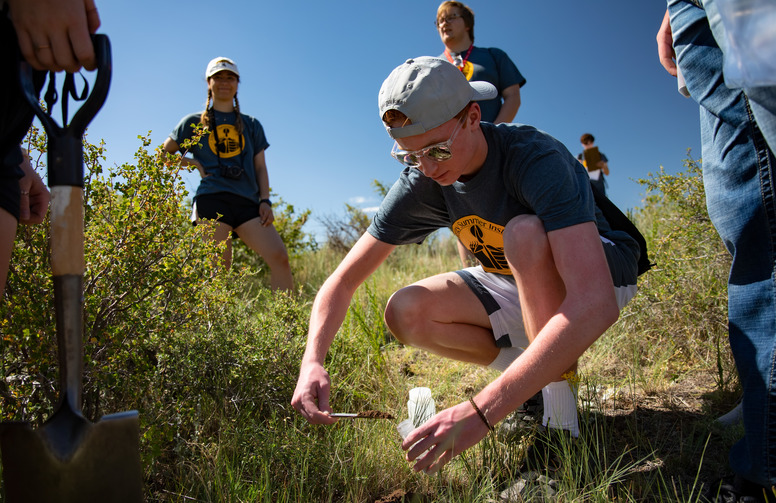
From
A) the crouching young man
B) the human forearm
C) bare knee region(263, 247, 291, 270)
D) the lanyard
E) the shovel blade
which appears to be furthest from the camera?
bare knee region(263, 247, 291, 270)

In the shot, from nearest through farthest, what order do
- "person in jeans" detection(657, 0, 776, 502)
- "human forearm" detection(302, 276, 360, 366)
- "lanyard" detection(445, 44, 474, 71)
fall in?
"person in jeans" detection(657, 0, 776, 502) < "human forearm" detection(302, 276, 360, 366) < "lanyard" detection(445, 44, 474, 71)

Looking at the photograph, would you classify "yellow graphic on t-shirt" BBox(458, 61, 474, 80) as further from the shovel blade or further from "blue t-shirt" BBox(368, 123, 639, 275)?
the shovel blade

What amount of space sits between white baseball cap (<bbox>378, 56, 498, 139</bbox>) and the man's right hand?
0.92 metres

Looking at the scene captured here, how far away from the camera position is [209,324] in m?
2.60

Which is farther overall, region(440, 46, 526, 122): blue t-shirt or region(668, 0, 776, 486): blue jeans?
region(440, 46, 526, 122): blue t-shirt

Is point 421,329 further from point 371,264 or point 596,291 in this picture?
point 596,291

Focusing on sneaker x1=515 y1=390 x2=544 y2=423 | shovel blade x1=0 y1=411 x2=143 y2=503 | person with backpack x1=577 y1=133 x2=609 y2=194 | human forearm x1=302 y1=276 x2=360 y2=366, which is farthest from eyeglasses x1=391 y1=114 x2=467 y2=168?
person with backpack x1=577 y1=133 x2=609 y2=194

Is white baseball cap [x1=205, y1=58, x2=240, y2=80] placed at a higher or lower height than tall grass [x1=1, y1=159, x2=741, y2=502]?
higher

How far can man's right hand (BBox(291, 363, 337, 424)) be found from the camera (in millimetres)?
1889

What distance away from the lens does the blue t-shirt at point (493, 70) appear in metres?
4.07

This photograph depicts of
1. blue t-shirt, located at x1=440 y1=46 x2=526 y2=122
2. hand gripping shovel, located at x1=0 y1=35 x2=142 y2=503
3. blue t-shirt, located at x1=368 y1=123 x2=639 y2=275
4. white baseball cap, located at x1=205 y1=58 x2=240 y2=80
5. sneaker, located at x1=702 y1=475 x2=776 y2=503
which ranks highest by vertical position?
white baseball cap, located at x1=205 y1=58 x2=240 y2=80

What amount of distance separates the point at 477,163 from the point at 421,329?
0.81 meters

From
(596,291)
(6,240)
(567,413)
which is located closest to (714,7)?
(596,291)

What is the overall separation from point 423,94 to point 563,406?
48.5 inches
